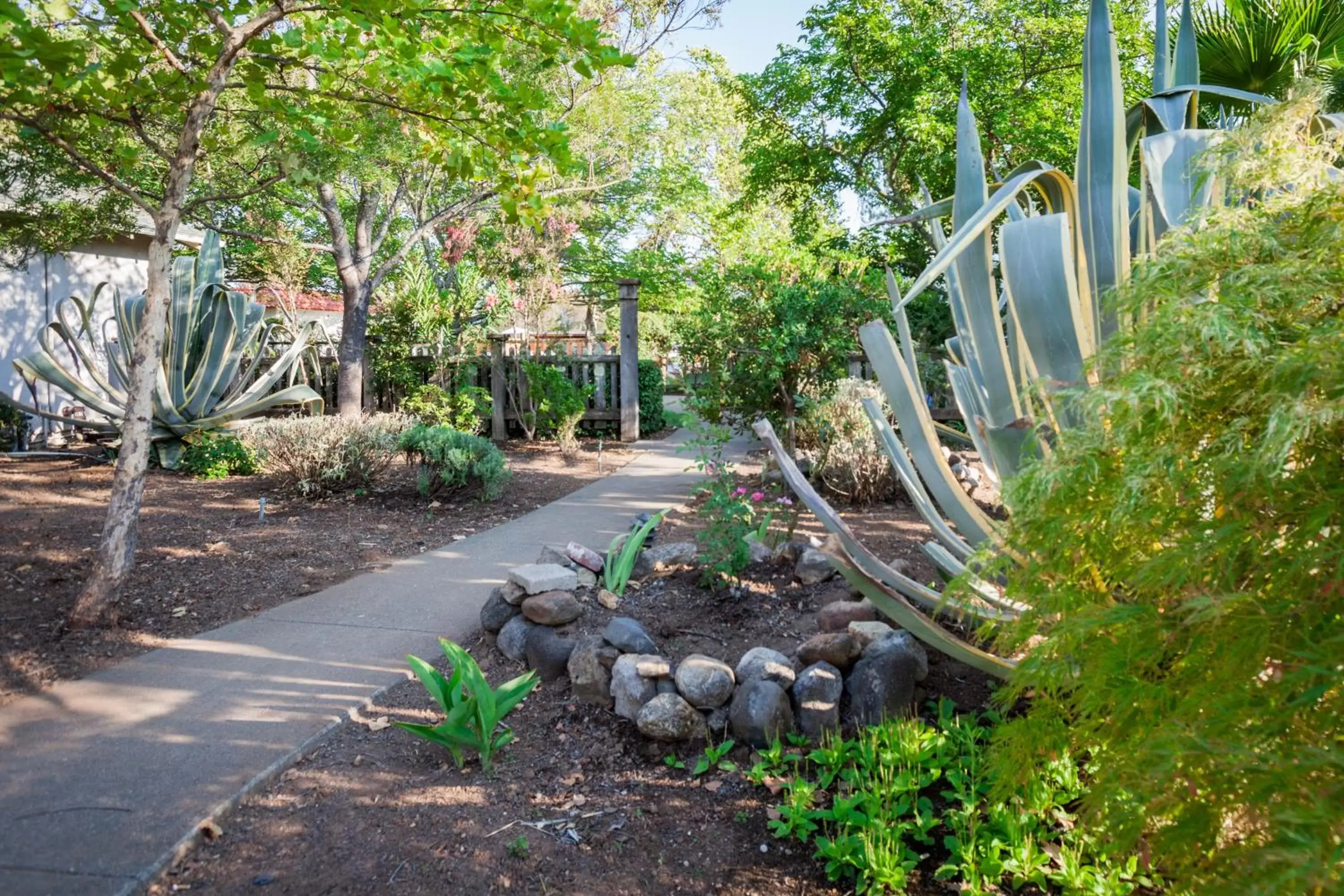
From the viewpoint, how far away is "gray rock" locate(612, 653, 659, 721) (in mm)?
3039

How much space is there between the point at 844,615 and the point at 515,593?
1496 millimetres

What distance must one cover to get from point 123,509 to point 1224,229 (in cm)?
449

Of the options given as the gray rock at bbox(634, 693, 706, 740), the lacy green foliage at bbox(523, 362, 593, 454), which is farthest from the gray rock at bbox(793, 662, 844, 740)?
the lacy green foliage at bbox(523, 362, 593, 454)

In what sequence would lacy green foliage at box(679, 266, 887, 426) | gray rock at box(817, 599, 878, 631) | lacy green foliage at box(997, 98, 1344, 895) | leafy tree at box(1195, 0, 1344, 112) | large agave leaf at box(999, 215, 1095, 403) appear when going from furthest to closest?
lacy green foliage at box(679, 266, 887, 426) < leafy tree at box(1195, 0, 1344, 112) < gray rock at box(817, 599, 878, 631) < large agave leaf at box(999, 215, 1095, 403) < lacy green foliage at box(997, 98, 1344, 895)

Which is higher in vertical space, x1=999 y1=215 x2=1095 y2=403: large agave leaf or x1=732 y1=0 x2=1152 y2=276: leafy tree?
x1=732 y1=0 x2=1152 y2=276: leafy tree

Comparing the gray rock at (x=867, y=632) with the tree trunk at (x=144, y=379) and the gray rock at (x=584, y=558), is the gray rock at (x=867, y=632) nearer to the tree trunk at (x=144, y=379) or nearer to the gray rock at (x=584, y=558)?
the gray rock at (x=584, y=558)

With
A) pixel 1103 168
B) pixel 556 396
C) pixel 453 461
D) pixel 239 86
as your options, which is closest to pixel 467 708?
pixel 1103 168

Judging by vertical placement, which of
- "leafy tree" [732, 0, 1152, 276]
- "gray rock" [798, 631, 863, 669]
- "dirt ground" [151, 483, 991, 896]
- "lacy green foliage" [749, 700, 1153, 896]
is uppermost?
"leafy tree" [732, 0, 1152, 276]

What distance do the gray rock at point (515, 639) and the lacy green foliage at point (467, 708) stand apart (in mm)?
668

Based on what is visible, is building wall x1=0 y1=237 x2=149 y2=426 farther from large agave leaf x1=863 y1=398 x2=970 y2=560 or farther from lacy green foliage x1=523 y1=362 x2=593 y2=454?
large agave leaf x1=863 y1=398 x2=970 y2=560

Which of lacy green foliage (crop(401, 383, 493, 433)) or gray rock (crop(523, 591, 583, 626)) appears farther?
lacy green foliage (crop(401, 383, 493, 433))

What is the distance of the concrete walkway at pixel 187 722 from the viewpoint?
7.47 feet

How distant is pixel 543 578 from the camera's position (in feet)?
12.3

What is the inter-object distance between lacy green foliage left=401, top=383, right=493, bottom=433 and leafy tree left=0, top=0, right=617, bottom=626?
5.52 metres
